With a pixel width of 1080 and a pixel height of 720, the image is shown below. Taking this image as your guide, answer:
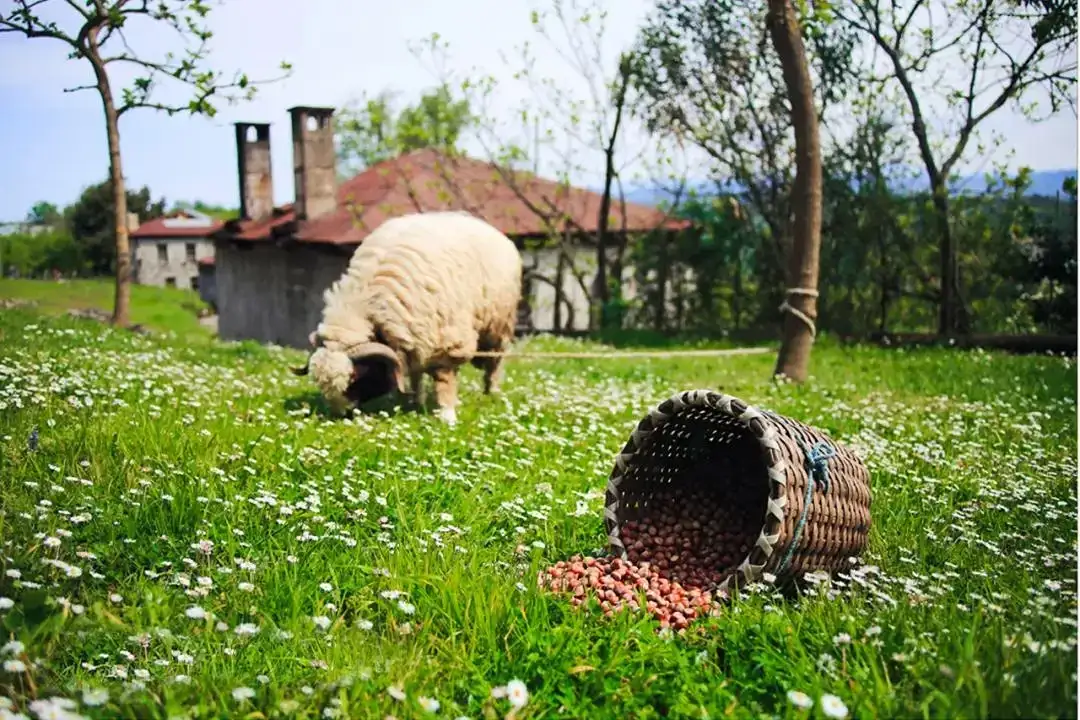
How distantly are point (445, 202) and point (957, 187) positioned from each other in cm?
1041

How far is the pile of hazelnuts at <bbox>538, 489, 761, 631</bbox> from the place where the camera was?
164 inches

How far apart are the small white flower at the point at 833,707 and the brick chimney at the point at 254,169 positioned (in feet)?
43.7

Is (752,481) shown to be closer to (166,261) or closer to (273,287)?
(166,261)

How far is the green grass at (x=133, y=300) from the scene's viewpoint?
679 centimetres

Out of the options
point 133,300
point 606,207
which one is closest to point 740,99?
point 606,207

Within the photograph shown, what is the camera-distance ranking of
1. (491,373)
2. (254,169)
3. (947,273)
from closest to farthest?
1. (491,373)
2. (947,273)
3. (254,169)

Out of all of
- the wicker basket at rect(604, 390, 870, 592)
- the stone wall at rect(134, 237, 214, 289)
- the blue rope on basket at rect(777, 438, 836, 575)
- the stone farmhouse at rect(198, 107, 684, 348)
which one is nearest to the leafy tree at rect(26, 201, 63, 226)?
the stone wall at rect(134, 237, 214, 289)

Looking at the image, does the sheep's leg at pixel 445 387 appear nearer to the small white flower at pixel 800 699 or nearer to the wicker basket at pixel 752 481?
the wicker basket at pixel 752 481

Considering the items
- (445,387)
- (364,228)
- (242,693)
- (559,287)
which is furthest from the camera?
(559,287)

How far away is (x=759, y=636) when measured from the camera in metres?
3.72

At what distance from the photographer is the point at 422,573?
→ 4.24 m

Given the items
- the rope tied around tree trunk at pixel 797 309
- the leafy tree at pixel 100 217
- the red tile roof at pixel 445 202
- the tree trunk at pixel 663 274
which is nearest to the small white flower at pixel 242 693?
the leafy tree at pixel 100 217

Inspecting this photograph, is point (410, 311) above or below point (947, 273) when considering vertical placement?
below

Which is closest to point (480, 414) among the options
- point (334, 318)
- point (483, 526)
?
point (334, 318)
